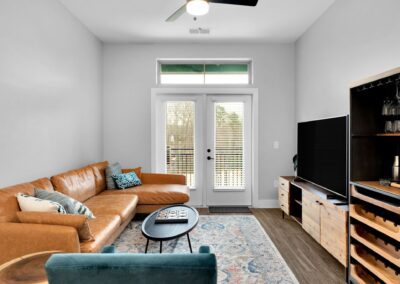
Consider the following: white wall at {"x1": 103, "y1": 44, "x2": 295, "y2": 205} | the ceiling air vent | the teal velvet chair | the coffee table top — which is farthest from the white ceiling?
the teal velvet chair

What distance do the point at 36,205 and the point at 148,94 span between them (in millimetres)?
2927

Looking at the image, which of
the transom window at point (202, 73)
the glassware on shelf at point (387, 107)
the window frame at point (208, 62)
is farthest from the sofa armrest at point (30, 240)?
the transom window at point (202, 73)

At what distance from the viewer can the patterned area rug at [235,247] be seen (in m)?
2.36

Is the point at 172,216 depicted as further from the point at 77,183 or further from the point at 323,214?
the point at 323,214

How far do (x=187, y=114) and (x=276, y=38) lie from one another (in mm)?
2012

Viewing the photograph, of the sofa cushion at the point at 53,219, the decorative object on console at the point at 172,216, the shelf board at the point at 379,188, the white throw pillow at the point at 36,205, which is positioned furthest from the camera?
the decorative object on console at the point at 172,216

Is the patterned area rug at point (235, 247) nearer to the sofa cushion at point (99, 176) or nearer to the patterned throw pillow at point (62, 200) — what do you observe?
the sofa cushion at point (99, 176)

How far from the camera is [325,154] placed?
2.93 metres

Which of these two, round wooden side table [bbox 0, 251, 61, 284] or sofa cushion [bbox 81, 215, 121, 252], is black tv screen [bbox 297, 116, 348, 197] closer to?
sofa cushion [bbox 81, 215, 121, 252]

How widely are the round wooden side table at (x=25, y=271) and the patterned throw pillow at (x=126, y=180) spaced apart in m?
2.36

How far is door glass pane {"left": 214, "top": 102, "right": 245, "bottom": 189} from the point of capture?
15.4 ft

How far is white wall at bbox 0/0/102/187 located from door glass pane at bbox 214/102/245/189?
7.14 ft

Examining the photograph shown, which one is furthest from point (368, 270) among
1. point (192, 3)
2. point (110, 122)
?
point (110, 122)

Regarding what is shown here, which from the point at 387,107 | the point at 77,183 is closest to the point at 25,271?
the point at 77,183
